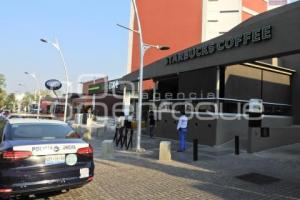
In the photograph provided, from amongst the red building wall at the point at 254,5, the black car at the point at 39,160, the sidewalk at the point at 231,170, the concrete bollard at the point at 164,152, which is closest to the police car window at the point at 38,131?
the black car at the point at 39,160

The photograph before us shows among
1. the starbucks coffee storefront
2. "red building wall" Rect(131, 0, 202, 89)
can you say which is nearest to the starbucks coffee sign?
the starbucks coffee storefront

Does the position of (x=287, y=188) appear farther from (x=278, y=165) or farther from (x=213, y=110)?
(x=213, y=110)

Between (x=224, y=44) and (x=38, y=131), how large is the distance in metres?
11.3

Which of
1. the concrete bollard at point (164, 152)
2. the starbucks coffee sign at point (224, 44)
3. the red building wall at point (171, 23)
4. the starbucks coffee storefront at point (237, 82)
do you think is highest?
the red building wall at point (171, 23)

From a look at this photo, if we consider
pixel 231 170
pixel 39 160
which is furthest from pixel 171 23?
pixel 39 160

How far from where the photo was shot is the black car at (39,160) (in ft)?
20.1

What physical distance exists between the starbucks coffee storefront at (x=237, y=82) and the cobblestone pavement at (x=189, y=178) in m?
2.74

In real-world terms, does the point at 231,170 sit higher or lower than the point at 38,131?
lower

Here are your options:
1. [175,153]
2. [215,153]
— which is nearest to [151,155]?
[175,153]

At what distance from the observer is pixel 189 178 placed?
31.6 ft

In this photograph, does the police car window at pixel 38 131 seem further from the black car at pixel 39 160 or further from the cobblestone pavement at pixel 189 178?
the cobblestone pavement at pixel 189 178

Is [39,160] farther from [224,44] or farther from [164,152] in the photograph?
[224,44]

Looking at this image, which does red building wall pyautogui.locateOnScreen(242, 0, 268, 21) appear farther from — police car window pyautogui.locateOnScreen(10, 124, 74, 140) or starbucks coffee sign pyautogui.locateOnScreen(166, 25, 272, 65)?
police car window pyautogui.locateOnScreen(10, 124, 74, 140)

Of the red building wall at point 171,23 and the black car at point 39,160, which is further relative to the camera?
the red building wall at point 171,23
